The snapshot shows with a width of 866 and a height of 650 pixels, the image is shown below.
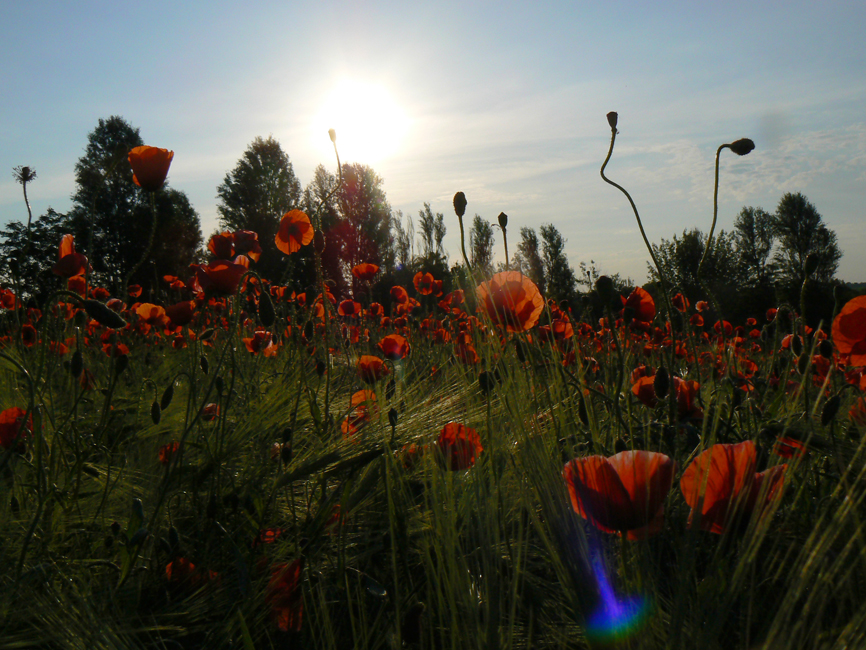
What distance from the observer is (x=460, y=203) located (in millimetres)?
1240

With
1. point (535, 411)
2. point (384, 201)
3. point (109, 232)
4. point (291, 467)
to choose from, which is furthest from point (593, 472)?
point (384, 201)

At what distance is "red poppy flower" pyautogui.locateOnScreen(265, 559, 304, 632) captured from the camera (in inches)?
32.3

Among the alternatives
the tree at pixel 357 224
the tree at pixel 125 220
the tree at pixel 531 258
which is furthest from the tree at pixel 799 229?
the tree at pixel 531 258

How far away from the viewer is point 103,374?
249 centimetres

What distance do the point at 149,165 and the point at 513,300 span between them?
122 cm

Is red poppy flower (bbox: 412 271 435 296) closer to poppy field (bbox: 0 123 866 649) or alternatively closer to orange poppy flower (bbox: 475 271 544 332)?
poppy field (bbox: 0 123 866 649)

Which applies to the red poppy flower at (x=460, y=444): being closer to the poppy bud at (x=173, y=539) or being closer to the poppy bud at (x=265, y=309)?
the poppy bud at (x=173, y=539)

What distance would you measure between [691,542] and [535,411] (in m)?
0.37

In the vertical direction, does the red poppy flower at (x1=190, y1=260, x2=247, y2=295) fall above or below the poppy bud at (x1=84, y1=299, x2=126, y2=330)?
above

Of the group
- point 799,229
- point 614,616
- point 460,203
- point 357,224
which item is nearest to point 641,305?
point 460,203

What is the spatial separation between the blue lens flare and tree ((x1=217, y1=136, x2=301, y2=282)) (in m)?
29.9

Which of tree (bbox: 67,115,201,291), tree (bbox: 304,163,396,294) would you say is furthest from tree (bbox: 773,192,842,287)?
tree (bbox: 67,115,201,291)

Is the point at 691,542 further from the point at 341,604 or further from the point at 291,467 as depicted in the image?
the point at 291,467

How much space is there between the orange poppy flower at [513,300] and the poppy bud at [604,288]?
117mm
